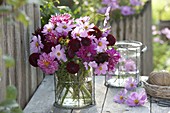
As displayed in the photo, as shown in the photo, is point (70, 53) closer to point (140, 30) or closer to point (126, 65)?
point (126, 65)

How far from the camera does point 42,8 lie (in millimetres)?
2672

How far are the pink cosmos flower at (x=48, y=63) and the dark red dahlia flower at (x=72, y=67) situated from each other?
0.06 metres

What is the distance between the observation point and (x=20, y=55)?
1.99 meters

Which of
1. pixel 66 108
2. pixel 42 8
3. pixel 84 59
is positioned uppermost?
pixel 42 8

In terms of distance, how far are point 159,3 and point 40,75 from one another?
21.3 feet

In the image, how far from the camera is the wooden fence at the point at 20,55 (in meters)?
1.74

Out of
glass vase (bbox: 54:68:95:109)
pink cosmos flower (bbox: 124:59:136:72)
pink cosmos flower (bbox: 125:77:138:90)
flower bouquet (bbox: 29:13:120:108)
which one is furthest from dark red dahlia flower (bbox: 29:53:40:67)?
pink cosmos flower (bbox: 124:59:136:72)

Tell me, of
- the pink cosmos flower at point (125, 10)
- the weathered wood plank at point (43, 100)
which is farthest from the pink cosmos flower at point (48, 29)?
the pink cosmos flower at point (125, 10)

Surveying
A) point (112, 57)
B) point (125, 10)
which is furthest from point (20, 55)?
point (125, 10)

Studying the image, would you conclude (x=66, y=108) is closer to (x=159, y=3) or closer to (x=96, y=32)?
(x=96, y=32)

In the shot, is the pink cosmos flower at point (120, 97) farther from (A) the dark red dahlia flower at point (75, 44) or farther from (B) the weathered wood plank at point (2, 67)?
(B) the weathered wood plank at point (2, 67)

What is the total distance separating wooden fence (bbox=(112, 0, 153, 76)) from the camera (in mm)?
4980

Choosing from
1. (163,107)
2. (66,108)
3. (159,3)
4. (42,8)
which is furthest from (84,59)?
(159,3)

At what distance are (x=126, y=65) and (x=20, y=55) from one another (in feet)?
2.40
